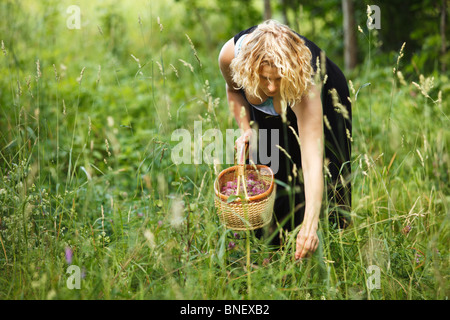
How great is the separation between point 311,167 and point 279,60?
44cm

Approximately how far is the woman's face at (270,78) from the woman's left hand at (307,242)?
55 centimetres

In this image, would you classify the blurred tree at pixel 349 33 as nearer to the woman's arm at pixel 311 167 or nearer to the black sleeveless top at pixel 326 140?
the black sleeveless top at pixel 326 140

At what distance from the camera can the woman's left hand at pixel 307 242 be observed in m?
1.53

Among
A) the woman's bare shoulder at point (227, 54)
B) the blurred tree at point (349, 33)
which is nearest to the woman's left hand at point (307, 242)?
the woman's bare shoulder at point (227, 54)

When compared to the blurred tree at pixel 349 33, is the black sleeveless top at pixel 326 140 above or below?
below

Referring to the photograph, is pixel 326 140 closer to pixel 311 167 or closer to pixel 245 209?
pixel 311 167

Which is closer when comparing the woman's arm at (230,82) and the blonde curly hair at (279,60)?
the blonde curly hair at (279,60)

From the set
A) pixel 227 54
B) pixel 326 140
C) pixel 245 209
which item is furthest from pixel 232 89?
pixel 245 209

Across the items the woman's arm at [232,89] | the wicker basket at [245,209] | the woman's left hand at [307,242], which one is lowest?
the woman's left hand at [307,242]

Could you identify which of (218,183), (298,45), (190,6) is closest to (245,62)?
(298,45)

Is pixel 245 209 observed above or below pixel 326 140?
below

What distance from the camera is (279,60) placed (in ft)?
4.98

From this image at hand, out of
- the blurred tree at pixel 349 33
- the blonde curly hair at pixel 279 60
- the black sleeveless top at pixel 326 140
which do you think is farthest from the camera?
the blurred tree at pixel 349 33

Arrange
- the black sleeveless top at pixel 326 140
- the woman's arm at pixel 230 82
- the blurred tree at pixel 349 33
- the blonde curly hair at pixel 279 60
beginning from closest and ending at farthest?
1. the blonde curly hair at pixel 279 60
2. the black sleeveless top at pixel 326 140
3. the woman's arm at pixel 230 82
4. the blurred tree at pixel 349 33
